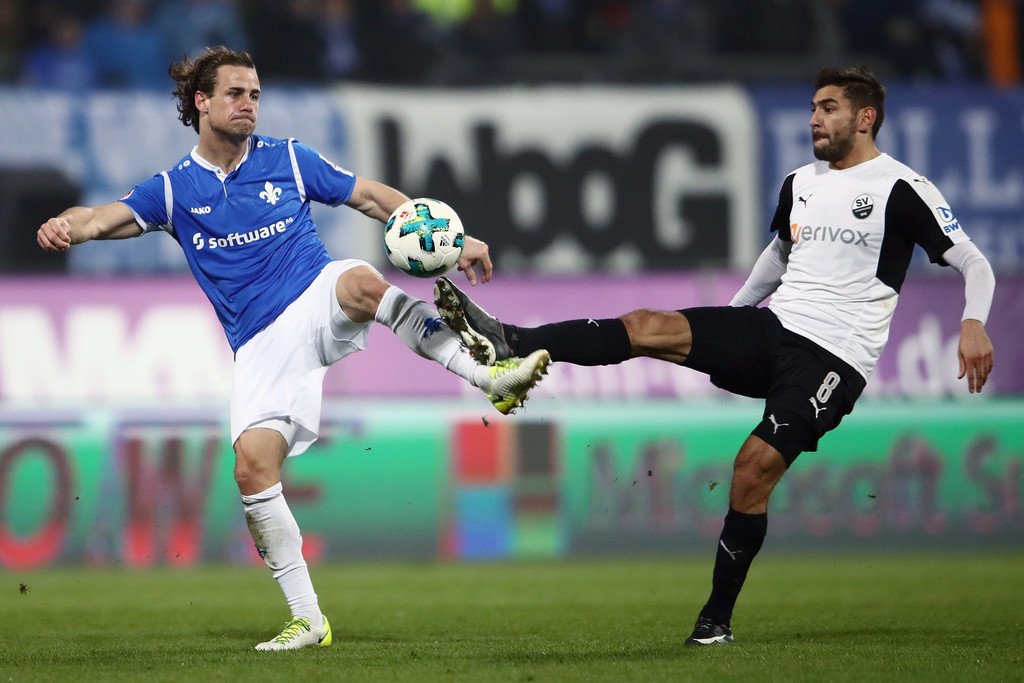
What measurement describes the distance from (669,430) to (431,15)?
199 inches

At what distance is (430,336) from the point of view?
6.52 metres

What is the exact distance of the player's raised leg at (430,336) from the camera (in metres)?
6.17

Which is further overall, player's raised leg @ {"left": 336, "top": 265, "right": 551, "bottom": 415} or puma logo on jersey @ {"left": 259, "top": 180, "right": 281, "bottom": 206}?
puma logo on jersey @ {"left": 259, "top": 180, "right": 281, "bottom": 206}

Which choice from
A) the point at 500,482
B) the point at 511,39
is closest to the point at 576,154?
the point at 511,39

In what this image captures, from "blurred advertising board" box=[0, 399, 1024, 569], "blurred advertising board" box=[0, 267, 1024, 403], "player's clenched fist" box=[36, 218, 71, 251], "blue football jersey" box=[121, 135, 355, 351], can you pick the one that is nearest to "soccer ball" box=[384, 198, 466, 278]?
"blue football jersey" box=[121, 135, 355, 351]

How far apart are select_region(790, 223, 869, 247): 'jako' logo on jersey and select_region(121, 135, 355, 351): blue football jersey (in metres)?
1.99

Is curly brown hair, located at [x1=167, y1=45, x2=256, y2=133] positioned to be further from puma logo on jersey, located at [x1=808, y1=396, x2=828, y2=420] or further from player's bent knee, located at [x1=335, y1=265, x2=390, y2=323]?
puma logo on jersey, located at [x1=808, y1=396, x2=828, y2=420]

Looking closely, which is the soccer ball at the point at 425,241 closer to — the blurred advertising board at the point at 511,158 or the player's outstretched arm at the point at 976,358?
the player's outstretched arm at the point at 976,358

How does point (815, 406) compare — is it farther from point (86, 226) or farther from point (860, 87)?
point (86, 226)

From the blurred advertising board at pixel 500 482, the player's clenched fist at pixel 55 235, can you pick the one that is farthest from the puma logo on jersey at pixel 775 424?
the blurred advertising board at pixel 500 482

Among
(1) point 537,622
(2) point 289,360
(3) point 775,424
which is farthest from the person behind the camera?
(1) point 537,622

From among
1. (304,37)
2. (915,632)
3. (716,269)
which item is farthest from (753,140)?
(915,632)

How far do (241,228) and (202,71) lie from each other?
2.37ft

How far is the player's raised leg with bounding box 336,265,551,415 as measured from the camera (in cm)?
617
